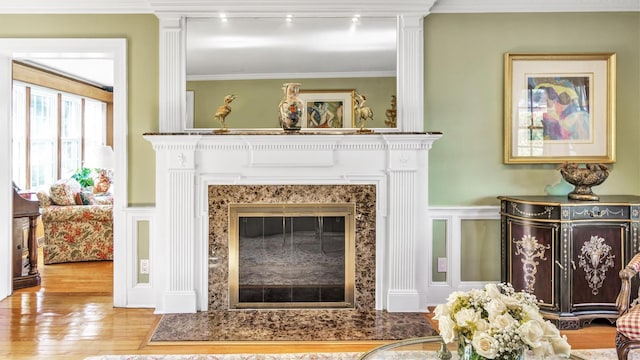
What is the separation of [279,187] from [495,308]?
245 centimetres

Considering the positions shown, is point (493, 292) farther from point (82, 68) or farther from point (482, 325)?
point (82, 68)

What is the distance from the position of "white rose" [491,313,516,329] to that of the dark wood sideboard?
6.97ft

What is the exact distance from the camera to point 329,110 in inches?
157

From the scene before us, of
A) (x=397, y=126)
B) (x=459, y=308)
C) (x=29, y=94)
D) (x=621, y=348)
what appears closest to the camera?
(x=459, y=308)

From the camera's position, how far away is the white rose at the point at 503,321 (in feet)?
5.26

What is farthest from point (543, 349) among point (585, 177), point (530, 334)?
point (585, 177)

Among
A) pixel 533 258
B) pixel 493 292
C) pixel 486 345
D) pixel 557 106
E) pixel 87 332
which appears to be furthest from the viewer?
pixel 557 106

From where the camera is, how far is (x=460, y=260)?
4.10 meters

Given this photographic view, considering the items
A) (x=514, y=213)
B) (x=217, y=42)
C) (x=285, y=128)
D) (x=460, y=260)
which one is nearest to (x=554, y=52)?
(x=514, y=213)

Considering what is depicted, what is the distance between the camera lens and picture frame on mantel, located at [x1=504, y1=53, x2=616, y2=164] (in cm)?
402

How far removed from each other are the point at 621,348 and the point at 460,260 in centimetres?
158

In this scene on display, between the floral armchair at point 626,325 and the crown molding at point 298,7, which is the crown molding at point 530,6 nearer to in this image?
the crown molding at point 298,7

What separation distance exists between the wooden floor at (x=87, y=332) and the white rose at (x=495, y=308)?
1678 millimetres

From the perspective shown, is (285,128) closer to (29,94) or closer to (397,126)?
(397,126)
